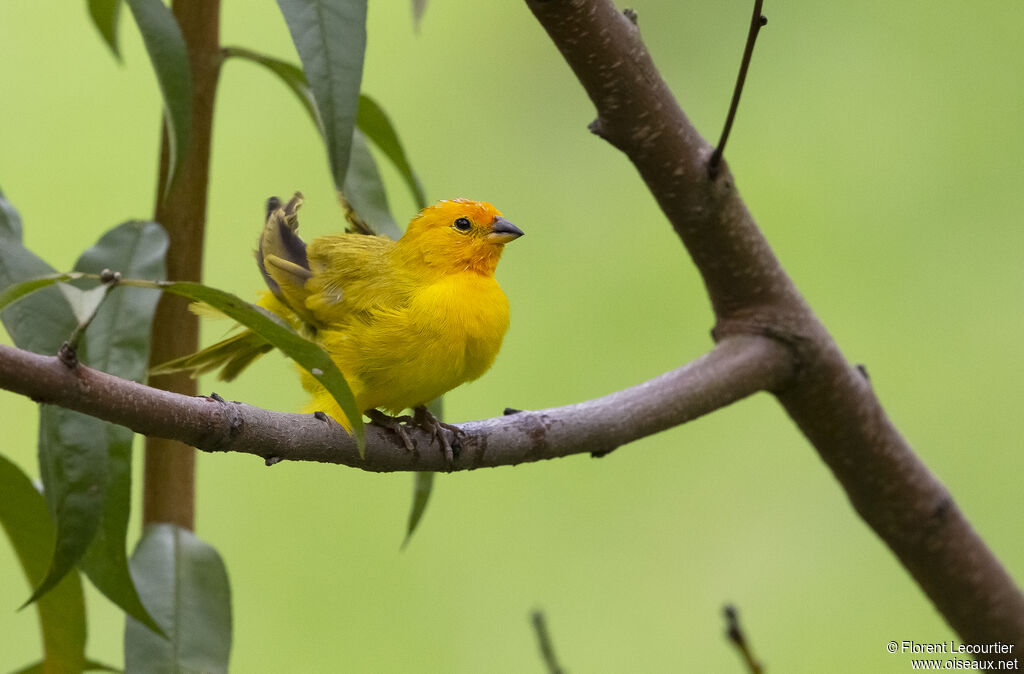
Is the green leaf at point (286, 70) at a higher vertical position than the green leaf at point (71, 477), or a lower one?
higher

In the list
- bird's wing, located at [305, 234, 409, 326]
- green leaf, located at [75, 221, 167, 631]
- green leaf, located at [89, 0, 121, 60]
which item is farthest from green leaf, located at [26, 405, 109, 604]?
green leaf, located at [89, 0, 121, 60]

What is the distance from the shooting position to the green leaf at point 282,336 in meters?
0.79

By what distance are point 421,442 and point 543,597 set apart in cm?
171

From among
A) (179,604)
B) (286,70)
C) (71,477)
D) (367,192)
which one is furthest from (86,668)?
(286,70)

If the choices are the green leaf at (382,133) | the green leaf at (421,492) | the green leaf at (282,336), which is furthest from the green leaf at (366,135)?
the green leaf at (282,336)

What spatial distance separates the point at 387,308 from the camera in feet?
4.65

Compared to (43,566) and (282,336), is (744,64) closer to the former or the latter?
(282,336)

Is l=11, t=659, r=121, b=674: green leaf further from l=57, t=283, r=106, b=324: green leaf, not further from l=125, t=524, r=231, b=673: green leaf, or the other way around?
l=57, t=283, r=106, b=324: green leaf

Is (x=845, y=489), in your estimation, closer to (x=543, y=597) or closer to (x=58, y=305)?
(x=58, y=305)

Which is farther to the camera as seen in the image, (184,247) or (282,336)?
(184,247)

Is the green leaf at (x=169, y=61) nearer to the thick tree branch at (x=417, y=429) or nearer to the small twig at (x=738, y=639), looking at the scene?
the thick tree branch at (x=417, y=429)

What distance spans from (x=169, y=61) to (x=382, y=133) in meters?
0.35

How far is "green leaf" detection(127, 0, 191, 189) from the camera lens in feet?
3.68

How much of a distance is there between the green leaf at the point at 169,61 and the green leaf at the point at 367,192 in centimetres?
30
